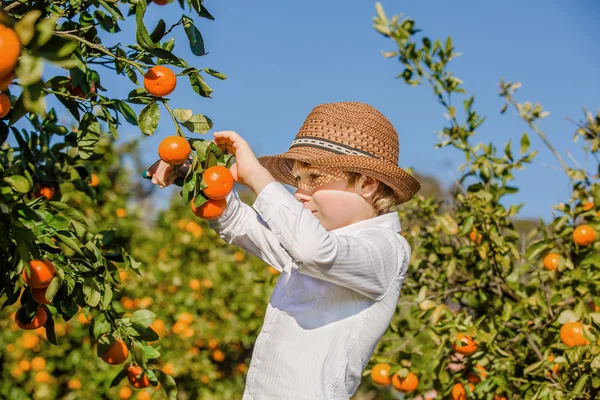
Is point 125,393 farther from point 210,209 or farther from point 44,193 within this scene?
point 210,209

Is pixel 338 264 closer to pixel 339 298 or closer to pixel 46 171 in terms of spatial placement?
pixel 339 298

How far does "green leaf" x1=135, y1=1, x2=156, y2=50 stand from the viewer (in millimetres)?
1165

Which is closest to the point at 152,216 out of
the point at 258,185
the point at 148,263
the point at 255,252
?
the point at 148,263

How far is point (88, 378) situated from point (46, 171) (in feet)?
8.66

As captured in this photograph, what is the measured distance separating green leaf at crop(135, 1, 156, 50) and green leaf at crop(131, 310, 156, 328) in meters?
0.68

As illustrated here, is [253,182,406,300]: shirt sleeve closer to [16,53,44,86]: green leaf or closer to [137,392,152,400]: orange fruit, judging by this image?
[16,53,44,86]: green leaf

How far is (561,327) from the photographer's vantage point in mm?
2109

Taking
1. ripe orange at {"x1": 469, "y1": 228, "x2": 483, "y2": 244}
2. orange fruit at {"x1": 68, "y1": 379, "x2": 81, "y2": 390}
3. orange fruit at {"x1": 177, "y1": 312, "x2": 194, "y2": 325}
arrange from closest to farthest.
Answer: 1. ripe orange at {"x1": 469, "y1": 228, "x2": 483, "y2": 244}
2. orange fruit at {"x1": 68, "y1": 379, "x2": 81, "y2": 390}
3. orange fruit at {"x1": 177, "y1": 312, "x2": 194, "y2": 325}

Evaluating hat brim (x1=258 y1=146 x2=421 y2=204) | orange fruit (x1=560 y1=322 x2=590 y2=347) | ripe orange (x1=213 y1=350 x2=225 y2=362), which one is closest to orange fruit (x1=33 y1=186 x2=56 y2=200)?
hat brim (x1=258 y1=146 x2=421 y2=204)

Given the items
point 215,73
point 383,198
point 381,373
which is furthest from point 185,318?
point 215,73

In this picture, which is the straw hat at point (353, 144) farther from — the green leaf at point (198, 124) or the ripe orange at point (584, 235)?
the ripe orange at point (584, 235)

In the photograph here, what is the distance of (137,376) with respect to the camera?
1626mm

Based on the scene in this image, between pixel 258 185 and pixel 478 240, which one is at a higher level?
pixel 478 240

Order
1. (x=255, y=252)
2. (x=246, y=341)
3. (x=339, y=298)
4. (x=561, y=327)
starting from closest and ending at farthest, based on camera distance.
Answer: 1. (x=339, y=298)
2. (x=255, y=252)
3. (x=561, y=327)
4. (x=246, y=341)
